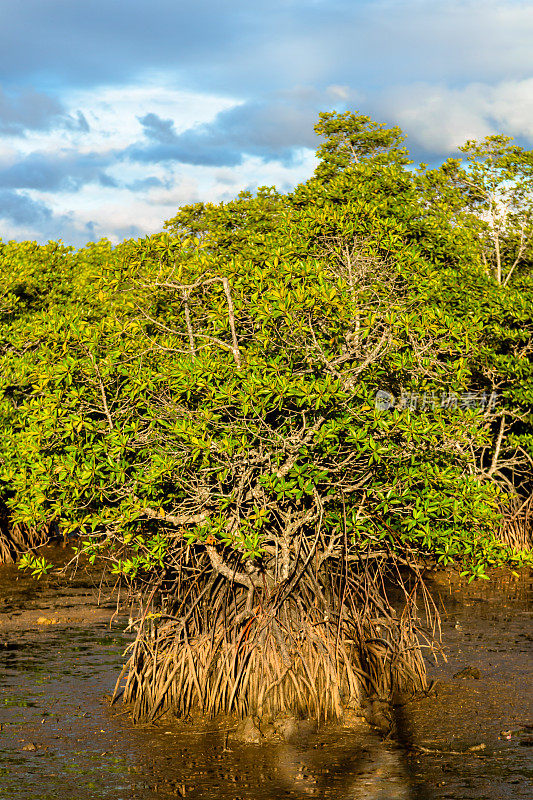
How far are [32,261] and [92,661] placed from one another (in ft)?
48.2

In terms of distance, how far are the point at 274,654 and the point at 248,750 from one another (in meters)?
1.20

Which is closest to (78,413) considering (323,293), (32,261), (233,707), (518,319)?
(323,293)

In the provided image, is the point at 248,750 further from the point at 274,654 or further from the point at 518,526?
the point at 518,526

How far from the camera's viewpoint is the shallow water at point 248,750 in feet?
32.3

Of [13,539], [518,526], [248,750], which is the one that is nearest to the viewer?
[248,750]

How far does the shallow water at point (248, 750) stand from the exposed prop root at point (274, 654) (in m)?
0.40

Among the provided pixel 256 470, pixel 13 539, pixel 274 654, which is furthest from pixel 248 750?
pixel 13 539

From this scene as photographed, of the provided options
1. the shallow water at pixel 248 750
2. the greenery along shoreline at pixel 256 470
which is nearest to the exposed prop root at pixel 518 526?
the shallow water at pixel 248 750

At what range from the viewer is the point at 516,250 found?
29.2m

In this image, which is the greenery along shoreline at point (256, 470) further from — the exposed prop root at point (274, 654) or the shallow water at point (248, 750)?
the shallow water at point (248, 750)

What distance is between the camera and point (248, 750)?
10898 mm

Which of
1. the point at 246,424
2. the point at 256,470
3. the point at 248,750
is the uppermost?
the point at 246,424

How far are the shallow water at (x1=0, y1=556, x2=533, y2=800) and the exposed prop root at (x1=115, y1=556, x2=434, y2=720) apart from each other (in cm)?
40

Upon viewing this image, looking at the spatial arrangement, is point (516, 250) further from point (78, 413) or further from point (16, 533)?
point (78, 413)
